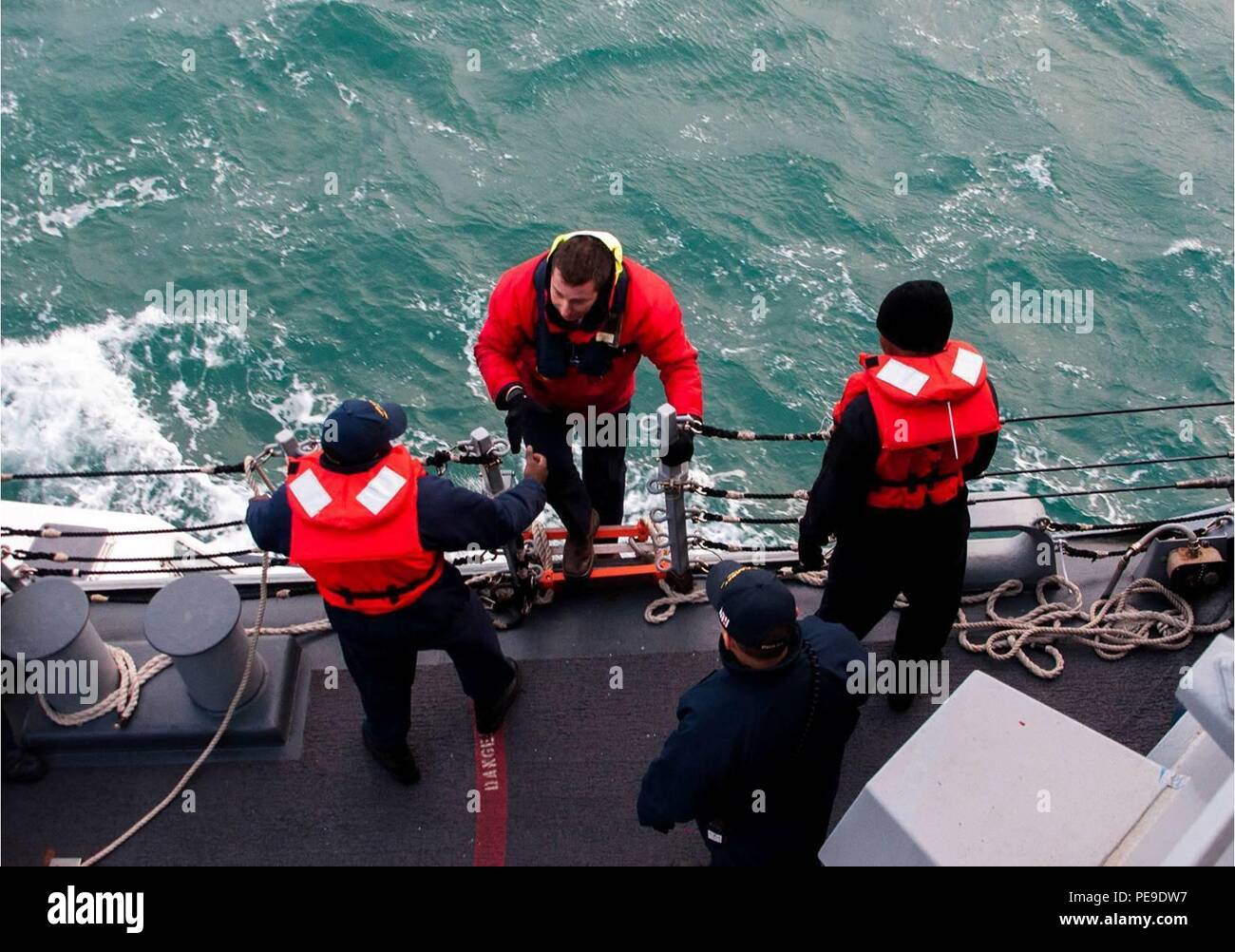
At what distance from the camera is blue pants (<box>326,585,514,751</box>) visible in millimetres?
4285

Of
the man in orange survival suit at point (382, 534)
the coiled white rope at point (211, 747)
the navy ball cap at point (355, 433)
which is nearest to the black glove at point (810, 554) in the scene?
the man in orange survival suit at point (382, 534)

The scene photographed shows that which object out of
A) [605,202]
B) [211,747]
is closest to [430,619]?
[211,747]

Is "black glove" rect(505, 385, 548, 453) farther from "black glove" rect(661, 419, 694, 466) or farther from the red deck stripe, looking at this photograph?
the red deck stripe

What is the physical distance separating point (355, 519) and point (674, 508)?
1.80 meters

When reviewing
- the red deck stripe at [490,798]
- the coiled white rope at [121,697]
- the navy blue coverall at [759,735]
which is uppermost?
the navy blue coverall at [759,735]

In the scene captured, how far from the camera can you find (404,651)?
14.5 feet

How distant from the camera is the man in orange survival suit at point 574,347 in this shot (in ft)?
15.4

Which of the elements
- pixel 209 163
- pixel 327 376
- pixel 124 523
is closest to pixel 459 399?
pixel 327 376

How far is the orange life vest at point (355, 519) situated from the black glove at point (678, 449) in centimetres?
122

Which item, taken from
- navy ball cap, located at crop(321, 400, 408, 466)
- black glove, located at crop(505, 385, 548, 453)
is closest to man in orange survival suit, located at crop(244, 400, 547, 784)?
navy ball cap, located at crop(321, 400, 408, 466)

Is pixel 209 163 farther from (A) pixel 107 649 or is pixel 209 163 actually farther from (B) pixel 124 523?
(A) pixel 107 649

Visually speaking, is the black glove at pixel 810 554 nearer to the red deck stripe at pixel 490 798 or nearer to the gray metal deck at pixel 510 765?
the gray metal deck at pixel 510 765

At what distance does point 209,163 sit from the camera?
1399cm

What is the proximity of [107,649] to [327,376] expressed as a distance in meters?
7.01
